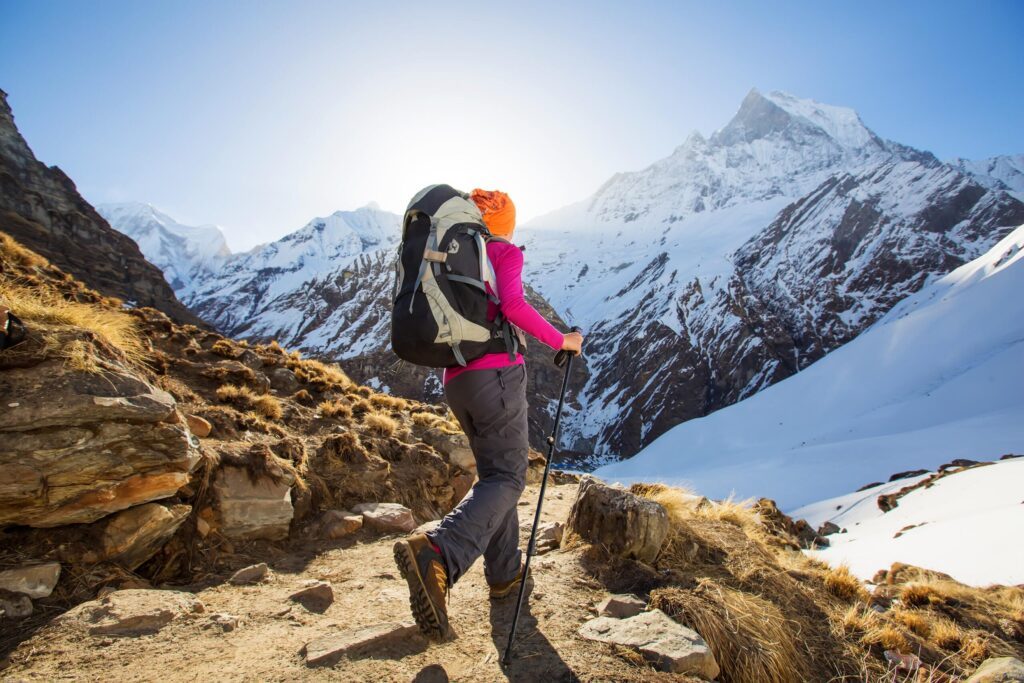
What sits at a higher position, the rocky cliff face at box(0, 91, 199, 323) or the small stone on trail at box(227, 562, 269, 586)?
the rocky cliff face at box(0, 91, 199, 323)

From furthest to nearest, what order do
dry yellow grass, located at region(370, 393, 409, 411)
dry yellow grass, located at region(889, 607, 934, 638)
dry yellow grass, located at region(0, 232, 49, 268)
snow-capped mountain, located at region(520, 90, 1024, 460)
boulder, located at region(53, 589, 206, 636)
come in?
snow-capped mountain, located at region(520, 90, 1024, 460) < dry yellow grass, located at region(370, 393, 409, 411) < dry yellow grass, located at region(0, 232, 49, 268) < dry yellow grass, located at region(889, 607, 934, 638) < boulder, located at region(53, 589, 206, 636)

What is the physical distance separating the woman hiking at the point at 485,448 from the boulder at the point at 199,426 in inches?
156

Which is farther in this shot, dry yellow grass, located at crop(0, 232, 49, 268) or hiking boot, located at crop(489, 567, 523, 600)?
dry yellow grass, located at crop(0, 232, 49, 268)

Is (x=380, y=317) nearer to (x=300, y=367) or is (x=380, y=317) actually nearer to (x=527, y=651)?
(x=300, y=367)

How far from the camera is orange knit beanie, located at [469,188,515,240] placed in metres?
3.38

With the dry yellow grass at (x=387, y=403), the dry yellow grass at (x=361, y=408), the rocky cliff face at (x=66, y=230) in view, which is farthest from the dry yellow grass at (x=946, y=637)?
the rocky cliff face at (x=66, y=230)

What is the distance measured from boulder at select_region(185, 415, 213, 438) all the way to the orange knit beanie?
14.2ft

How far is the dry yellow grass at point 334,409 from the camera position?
8.23 m

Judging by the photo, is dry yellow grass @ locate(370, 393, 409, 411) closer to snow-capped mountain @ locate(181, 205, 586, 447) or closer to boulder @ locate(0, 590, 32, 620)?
boulder @ locate(0, 590, 32, 620)

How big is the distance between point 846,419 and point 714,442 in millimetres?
12119

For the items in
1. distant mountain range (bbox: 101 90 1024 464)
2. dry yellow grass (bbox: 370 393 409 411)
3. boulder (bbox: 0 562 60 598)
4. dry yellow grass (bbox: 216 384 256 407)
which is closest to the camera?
boulder (bbox: 0 562 60 598)

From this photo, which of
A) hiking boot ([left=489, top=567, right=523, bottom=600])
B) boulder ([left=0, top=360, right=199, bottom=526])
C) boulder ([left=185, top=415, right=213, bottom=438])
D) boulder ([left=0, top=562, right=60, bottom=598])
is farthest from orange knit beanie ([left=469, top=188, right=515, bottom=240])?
boulder ([left=185, top=415, right=213, bottom=438])

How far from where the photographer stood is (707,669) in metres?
2.85

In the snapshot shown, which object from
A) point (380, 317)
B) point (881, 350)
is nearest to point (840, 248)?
point (881, 350)
